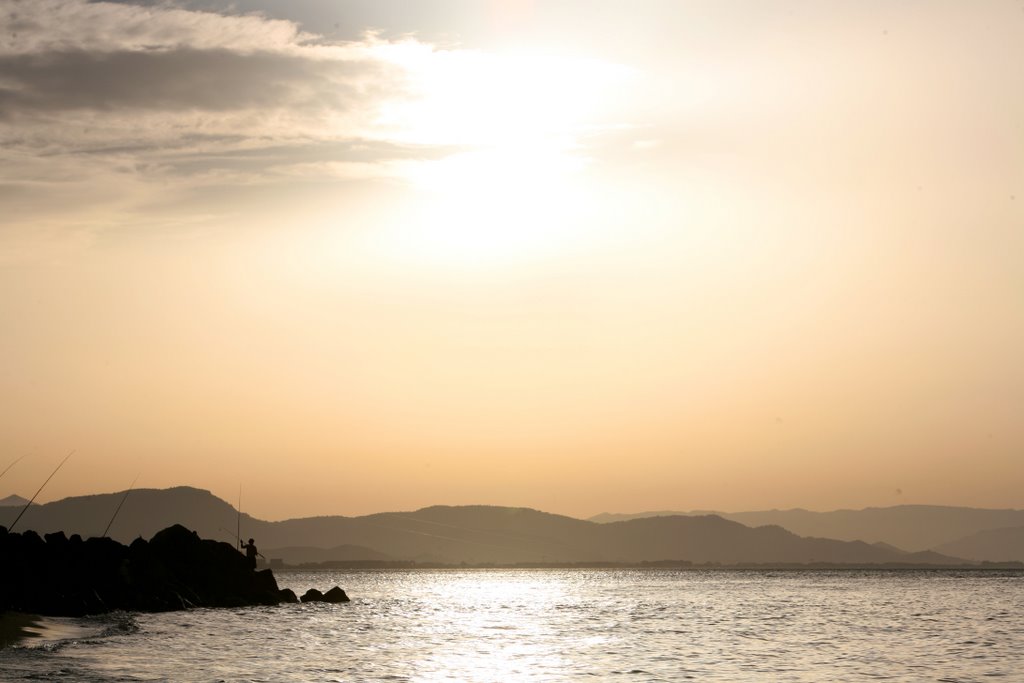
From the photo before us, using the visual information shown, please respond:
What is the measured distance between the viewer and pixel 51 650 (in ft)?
141

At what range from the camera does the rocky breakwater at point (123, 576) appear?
6225 cm

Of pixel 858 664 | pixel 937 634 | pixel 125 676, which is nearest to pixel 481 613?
pixel 937 634

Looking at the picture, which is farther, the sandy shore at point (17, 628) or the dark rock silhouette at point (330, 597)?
the dark rock silhouette at point (330, 597)

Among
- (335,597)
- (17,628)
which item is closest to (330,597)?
(335,597)

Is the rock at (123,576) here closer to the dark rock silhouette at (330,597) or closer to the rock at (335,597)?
the dark rock silhouette at (330,597)

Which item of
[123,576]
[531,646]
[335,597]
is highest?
[335,597]

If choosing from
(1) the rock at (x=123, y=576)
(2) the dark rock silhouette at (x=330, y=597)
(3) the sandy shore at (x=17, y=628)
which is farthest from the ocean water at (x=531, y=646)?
(2) the dark rock silhouette at (x=330, y=597)

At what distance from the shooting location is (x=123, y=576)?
7244cm

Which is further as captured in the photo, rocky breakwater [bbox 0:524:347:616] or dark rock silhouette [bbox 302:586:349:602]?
dark rock silhouette [bbox 302:586:349:602]

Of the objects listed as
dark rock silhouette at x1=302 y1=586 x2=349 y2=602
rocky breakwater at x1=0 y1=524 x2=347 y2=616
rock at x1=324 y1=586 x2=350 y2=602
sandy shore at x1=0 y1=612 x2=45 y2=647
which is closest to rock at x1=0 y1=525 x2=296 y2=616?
rocky breakwater at x1=0 y1=524 x2=347 y2=616

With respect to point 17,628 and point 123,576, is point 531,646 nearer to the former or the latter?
point 17,628

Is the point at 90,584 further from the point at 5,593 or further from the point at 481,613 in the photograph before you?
the point at 481,613

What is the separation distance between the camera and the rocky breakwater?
62250 mm

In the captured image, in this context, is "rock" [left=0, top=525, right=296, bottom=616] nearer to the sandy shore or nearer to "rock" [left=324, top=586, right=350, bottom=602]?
the sandy shore
